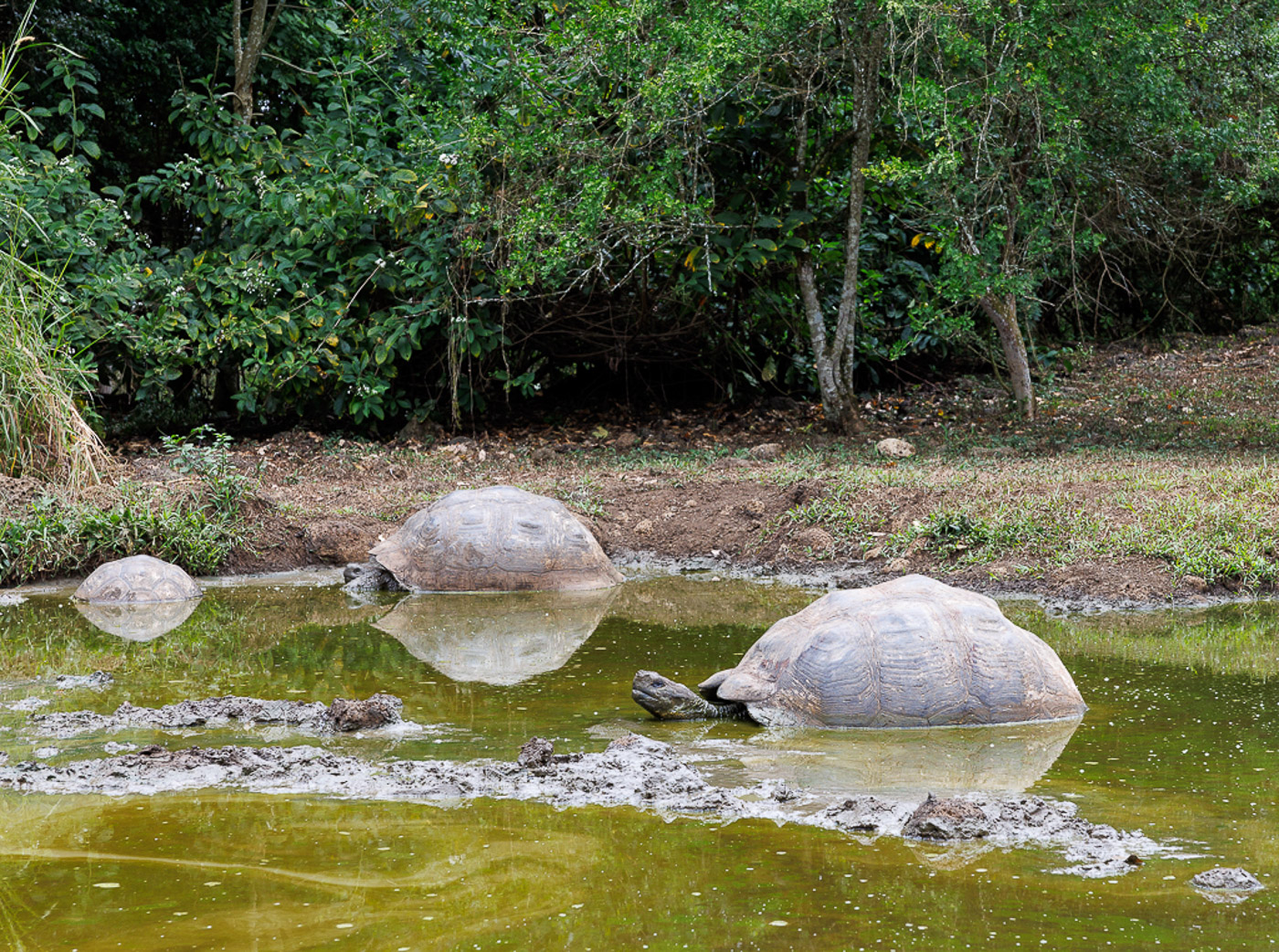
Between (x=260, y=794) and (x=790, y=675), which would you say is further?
(x=790, y=675)

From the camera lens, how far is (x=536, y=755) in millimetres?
3982

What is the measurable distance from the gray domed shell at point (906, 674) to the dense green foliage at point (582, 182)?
5.11 metres

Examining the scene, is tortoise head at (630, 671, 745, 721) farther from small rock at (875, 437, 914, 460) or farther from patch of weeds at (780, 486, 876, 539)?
small rock at (875, 437, 914, 460)

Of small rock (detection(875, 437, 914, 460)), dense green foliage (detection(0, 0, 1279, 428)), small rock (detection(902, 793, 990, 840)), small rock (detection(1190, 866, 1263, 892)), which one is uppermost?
dense green foliage (detection(0, 0, 1279, 428))

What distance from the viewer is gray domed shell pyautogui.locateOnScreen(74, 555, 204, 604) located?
23.1 feet

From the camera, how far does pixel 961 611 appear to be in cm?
459

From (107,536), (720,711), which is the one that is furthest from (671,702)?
(107,536)

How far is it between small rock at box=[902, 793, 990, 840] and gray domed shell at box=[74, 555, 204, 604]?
5124 mm

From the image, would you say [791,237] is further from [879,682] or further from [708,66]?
[879,682]

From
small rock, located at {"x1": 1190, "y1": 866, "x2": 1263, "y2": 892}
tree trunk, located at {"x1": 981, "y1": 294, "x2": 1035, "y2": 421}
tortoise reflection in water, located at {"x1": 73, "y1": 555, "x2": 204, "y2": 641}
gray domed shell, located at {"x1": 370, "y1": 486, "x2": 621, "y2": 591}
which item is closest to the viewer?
small rock, located at {"x1": 1190, "y1": 866, "x2": 1263, "y2": 892}

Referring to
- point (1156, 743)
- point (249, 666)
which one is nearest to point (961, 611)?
point (1156, 743)

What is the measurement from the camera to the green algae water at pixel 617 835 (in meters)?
2.85

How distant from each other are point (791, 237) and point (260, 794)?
8.22 m

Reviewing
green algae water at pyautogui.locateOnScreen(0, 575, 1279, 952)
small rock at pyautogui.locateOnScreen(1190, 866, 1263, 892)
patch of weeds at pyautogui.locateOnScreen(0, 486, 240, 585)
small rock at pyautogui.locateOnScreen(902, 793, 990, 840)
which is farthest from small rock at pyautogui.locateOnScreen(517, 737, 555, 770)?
patch of weeds at pyautogui.locateOnScreen(0, 486, 240, 585)
